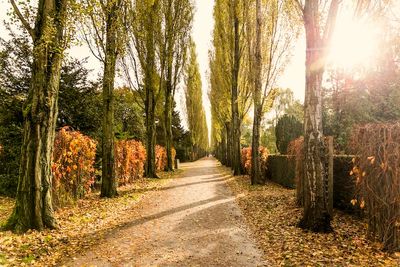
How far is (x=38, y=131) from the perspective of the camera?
6340 mm

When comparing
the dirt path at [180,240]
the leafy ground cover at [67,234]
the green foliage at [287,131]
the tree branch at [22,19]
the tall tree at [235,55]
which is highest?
the tall tree at [235,55]

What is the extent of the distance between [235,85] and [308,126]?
1240 cm

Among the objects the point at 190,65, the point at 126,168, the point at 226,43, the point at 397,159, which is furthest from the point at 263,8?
the point at 190,65

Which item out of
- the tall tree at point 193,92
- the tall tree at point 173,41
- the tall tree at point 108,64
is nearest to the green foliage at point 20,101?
the tall tree at point 108,64

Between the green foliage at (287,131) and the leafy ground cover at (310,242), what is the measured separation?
18636mm

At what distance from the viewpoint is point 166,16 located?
18.7 m

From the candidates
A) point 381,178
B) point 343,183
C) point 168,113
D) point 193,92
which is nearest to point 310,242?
point 381,178

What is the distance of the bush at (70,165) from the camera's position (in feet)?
28.0

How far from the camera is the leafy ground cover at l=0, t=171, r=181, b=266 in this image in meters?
4.94

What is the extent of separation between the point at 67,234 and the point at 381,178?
6010 millimetres

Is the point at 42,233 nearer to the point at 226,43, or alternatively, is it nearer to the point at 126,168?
the point at 126,168

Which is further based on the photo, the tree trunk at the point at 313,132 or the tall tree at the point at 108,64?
the tall tree at the point at 108,64

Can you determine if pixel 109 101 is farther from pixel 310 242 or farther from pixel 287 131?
pixel 287 131

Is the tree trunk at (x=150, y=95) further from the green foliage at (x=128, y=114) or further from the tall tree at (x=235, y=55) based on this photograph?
the tall tree at (x=235, y=55)
